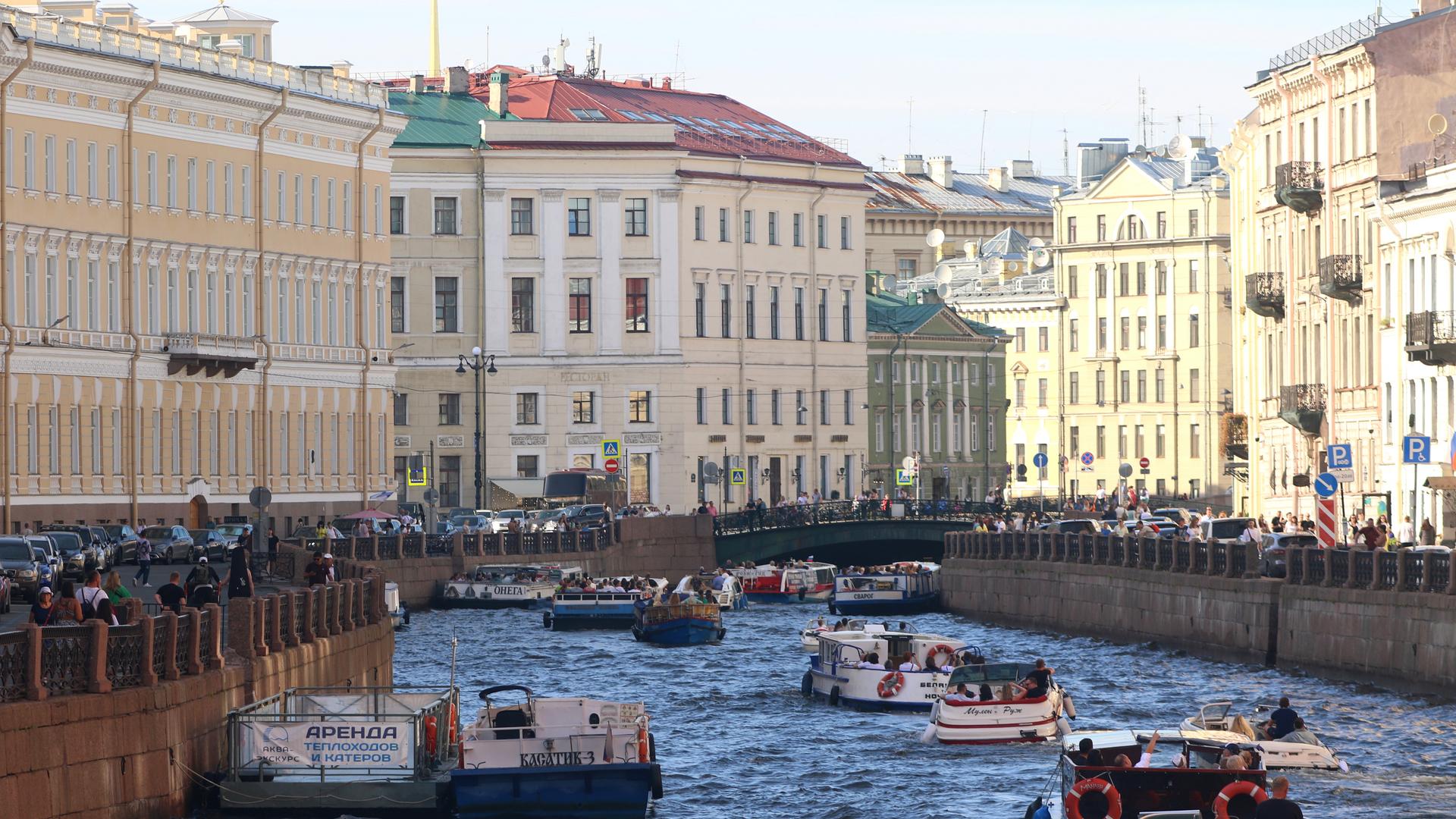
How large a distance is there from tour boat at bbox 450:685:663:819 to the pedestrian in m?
24.5

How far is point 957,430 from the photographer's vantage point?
13750 cm

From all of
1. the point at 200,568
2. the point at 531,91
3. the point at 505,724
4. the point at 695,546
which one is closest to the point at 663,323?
the point at 531,91

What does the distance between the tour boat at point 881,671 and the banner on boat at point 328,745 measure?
58.4 feet

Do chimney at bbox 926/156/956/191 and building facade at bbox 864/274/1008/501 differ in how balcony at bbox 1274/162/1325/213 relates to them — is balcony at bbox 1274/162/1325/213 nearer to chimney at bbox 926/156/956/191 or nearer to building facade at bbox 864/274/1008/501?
building facade at bbox 864/274/1008/501

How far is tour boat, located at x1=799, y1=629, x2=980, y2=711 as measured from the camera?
182ft

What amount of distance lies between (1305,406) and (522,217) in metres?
36.5

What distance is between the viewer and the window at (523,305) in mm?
112938

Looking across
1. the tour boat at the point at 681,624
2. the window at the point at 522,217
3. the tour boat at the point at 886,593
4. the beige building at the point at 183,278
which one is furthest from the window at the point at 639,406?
the tour boat at the point at 681,624

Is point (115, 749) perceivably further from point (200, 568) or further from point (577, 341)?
point (577, 341)

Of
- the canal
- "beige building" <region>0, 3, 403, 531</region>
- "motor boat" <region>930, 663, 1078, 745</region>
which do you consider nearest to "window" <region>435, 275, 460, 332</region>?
"beige building" <region>0, 3, 403, 531</region>

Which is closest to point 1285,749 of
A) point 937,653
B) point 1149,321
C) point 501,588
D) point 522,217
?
point 937,653

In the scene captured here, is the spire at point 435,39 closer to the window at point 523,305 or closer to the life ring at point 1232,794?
the window at point 523,305

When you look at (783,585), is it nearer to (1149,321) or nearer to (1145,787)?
(1149,321)

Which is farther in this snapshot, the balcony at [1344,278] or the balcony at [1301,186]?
the balcony at [1301,186]
